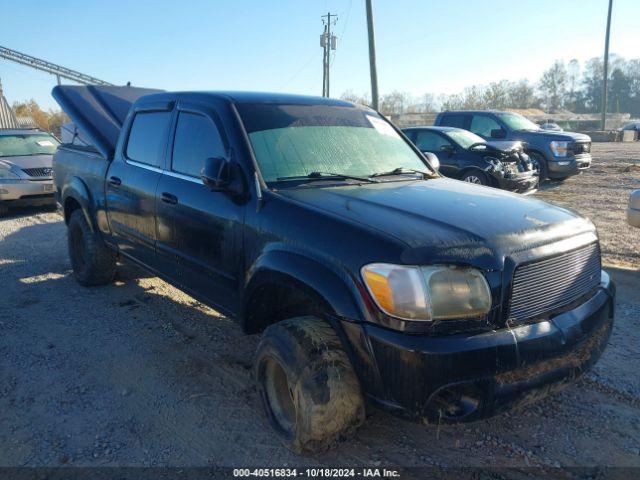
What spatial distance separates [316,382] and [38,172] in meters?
9.36

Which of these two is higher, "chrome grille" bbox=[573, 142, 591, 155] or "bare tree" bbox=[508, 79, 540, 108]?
"bare tree" bbox=[508, 79, 540, 108]

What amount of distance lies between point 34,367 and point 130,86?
3.75 m

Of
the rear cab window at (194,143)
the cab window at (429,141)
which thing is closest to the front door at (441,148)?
the cab window at (429,141)

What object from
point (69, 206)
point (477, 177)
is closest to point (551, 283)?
point (69, 206)

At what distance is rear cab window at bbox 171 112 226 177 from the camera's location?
339 cm

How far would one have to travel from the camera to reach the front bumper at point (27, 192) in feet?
30.7

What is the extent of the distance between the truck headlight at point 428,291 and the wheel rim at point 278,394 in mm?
875

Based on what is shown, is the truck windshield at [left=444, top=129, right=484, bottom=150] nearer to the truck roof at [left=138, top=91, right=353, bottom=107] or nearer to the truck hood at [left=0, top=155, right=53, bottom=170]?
the truck roof at [left=138, top=91, right=353, bottom=107]

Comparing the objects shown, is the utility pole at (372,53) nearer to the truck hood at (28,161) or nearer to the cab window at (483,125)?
the cab window at (483,125)

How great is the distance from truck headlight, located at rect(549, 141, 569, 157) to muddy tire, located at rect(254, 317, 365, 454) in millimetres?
11527

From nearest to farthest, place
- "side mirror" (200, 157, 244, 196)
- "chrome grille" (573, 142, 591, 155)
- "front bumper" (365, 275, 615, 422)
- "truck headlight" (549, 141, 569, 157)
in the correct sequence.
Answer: "front bumper" (365, 275, 615, 422) → "side mirror" (200, 157, 244, 196) → "truck headlight" (549, 141, 569, 157) → "chrome grille" (573, 142, 591, 155)

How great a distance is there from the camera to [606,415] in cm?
299

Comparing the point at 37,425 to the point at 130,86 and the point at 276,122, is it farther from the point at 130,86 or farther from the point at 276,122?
the point at 130,86

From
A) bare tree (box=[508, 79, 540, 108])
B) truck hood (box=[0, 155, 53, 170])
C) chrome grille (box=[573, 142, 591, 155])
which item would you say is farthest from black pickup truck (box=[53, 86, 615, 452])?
bare tree (box=[508, 79, 540, 108])
